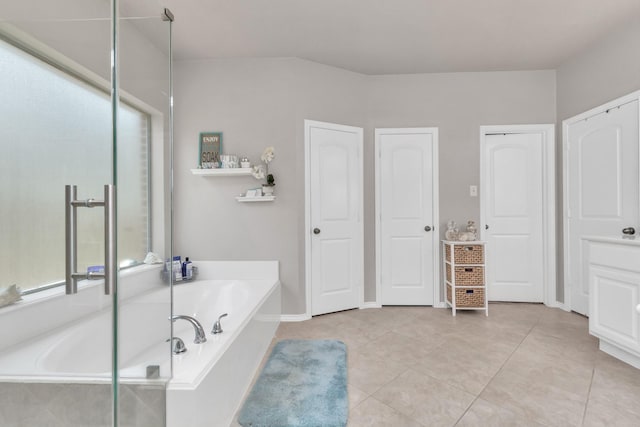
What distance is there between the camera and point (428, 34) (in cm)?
252

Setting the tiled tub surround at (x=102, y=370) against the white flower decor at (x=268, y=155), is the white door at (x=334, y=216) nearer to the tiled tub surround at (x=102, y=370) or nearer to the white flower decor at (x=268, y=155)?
the white flower decor at (x=268, y=155)

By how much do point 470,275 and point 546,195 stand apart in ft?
4.20

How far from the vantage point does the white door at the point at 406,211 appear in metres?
3.20

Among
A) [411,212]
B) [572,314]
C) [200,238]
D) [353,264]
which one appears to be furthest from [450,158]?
[200,238]

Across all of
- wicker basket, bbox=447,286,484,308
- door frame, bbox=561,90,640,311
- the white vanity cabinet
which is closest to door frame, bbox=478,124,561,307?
door frame, bbox=561,90,640,311

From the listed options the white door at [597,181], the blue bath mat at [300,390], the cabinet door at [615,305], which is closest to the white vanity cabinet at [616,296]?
the cabinet door at [615,305]

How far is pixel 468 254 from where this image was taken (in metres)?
2.91

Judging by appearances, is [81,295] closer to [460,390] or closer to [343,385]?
[343,385]

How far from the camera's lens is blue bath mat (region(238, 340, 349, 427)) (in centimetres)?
146

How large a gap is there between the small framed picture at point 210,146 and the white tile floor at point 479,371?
1.73 metres

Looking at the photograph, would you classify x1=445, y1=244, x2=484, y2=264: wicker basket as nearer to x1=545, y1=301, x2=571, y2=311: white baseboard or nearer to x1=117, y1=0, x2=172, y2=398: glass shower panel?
x1=545, y1=301, x2=571, y2=311: white baseboard

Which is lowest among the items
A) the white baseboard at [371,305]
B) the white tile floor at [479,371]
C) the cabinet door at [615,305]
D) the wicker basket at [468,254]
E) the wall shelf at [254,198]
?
the white tile floor at [479,371]

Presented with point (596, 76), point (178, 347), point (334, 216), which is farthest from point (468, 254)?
point (178, 347)

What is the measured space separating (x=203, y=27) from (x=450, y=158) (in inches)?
106
